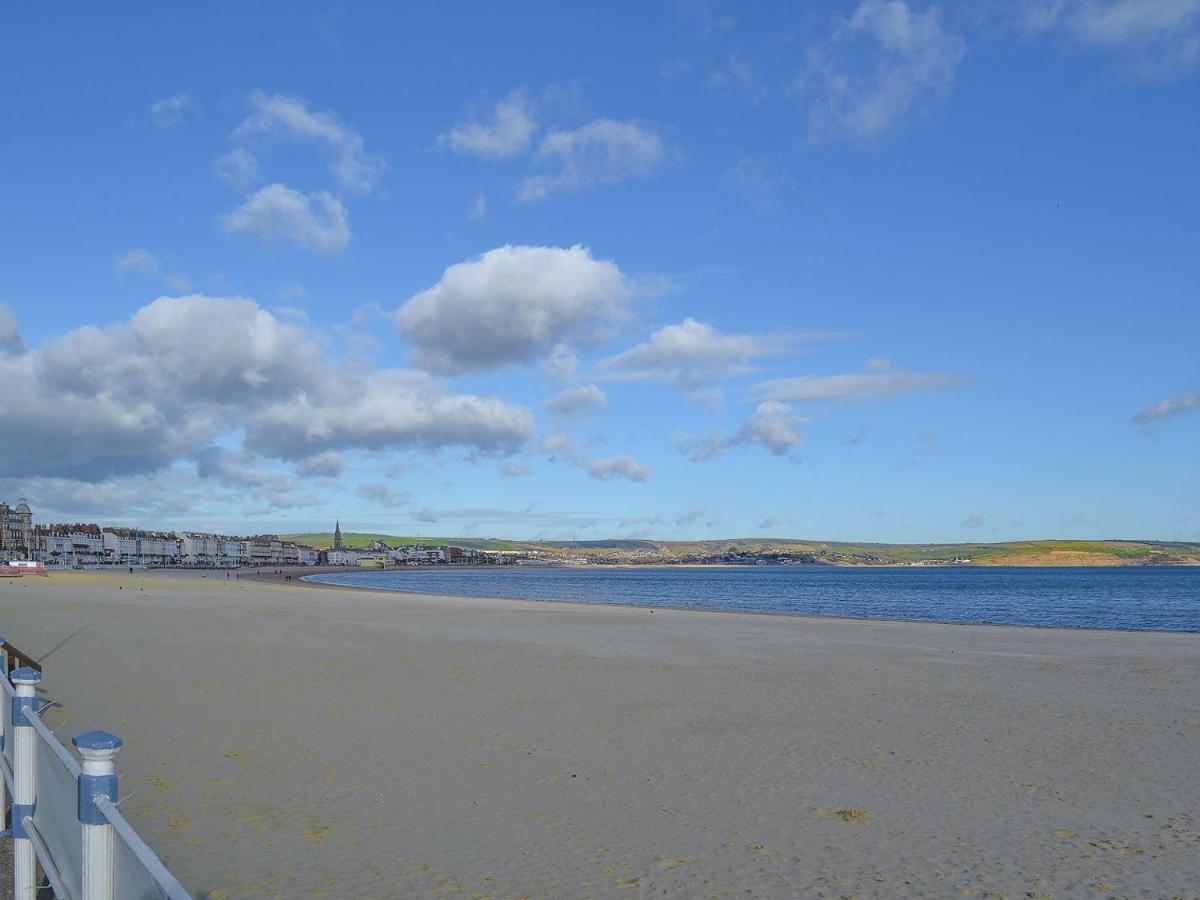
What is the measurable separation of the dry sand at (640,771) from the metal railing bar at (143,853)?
3779mm

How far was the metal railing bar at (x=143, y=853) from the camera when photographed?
2633mm

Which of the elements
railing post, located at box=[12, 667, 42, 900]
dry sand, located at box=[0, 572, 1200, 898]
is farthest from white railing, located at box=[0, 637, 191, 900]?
dry sand, located at box=[0, 572, 1200, 898]

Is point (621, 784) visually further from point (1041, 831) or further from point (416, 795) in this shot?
point (1041, 831)

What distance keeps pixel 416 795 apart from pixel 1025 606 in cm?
6405

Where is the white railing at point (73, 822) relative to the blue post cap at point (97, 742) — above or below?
below

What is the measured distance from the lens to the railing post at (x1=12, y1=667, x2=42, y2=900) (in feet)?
17.3

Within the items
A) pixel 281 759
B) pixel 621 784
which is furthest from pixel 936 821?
pixel 281 759

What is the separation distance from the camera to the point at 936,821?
28.5 feet

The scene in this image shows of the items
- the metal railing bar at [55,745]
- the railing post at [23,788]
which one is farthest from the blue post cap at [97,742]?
the railing post at [23,788]

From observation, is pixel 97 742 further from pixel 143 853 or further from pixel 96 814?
pixel 143 853

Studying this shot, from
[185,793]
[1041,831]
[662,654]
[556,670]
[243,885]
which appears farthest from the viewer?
[662,654]

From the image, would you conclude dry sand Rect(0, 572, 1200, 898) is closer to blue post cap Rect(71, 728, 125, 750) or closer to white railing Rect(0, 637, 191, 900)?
white railing Rect(0, 637, 191, 900)

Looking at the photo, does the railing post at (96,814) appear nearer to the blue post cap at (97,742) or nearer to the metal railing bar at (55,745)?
the blue post cap at (97,742)

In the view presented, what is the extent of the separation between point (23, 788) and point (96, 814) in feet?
8.11
